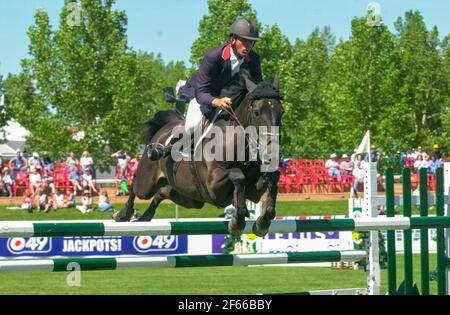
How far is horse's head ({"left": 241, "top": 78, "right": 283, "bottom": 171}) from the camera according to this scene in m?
6.44

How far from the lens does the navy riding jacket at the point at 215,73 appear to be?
711 centimetres

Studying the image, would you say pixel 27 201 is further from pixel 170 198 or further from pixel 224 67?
pixel 224 67

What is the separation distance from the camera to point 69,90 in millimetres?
36969

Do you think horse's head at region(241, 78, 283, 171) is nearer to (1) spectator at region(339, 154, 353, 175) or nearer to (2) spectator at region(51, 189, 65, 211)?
(2) spectator at region(51, 189, 65, 211)

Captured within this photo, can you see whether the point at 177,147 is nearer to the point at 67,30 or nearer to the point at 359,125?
the point at 67,30

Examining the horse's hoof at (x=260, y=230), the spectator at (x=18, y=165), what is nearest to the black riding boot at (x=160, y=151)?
the horse's hoof at (x=260, y=230)

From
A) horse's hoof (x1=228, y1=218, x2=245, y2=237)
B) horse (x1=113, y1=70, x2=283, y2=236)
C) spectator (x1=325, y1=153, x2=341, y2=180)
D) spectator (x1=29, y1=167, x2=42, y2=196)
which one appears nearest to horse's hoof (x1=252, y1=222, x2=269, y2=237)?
horse (x1=113, y1=70, x2=283, y2=236)

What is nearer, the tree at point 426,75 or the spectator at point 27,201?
the spectator at point 27,201

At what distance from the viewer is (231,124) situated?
275 inches

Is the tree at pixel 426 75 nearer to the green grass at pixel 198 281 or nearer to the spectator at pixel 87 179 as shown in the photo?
the spectator at pixel 87 179

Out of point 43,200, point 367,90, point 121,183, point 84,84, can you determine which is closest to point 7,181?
point 43,200

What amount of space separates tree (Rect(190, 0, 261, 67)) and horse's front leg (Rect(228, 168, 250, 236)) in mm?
26612

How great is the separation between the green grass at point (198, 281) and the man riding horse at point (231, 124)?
4895 mm
